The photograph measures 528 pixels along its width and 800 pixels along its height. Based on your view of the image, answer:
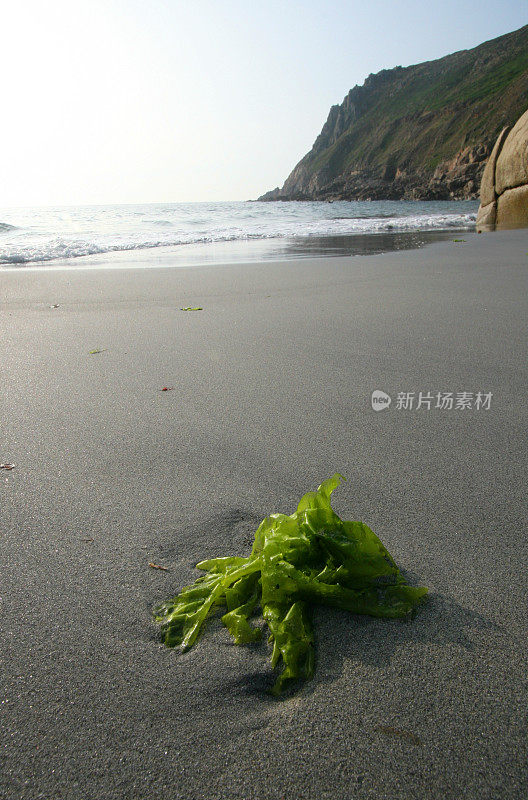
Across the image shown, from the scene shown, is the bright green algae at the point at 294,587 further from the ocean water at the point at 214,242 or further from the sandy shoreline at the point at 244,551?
the ocean water at the point at 214,242

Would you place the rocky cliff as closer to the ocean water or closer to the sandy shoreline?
the ocean water

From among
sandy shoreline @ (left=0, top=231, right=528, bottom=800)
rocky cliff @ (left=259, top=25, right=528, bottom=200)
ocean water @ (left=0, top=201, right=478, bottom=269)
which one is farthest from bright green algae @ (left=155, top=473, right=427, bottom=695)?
rocky cliff @ (left=259, top=25, right=528, bottom=200)

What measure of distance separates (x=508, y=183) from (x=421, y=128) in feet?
218

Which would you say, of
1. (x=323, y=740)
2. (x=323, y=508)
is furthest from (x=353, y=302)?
(x=323, y=740)

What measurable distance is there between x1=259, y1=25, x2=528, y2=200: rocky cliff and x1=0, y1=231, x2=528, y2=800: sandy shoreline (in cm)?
4661

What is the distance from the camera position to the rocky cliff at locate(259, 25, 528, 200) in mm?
51719

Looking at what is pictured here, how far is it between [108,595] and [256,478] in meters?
0.61

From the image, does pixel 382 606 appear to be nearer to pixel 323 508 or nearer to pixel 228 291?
pixel 323 508

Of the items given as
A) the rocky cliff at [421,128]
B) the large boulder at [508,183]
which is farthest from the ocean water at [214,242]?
the rocky cliff at [421,128]

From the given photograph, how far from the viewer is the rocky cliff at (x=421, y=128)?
5172 centimetres

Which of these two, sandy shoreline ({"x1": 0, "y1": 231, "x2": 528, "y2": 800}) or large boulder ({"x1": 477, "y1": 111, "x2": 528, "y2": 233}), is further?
large boulder ({"x1": 477, "y1": 111, "x2": 528, "y2": 233})

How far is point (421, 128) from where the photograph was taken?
224 feet

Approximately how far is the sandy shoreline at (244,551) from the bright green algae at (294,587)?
4 centimetres

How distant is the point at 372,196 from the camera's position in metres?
52.6
